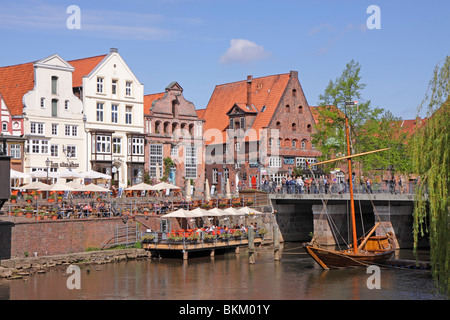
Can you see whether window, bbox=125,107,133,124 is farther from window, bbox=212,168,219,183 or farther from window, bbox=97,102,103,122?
window, bbox=212,168,219,183

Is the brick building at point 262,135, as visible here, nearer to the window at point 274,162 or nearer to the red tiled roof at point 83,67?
the window at point 274,162

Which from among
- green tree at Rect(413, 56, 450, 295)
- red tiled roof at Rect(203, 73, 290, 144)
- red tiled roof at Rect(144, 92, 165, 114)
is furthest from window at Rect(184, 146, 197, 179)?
green tree at Rect(413, 56, 450, 295)

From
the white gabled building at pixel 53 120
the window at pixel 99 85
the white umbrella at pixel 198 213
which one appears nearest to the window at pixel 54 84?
the white gabled building at pixel 53 120

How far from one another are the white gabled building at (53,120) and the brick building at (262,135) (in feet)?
63.2

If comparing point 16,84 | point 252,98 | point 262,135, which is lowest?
point 262,135

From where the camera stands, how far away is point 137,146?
6988 cm

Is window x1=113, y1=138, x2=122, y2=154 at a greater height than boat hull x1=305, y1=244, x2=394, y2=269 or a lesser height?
greater

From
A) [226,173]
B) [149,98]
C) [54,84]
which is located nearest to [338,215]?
[226,173]

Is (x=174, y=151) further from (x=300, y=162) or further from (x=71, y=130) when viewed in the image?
(x=300, y=162)

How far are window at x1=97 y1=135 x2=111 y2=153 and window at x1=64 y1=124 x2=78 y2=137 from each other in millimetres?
2372

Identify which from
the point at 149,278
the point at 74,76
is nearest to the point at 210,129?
the point at 74,76

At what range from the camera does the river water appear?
34188 mm

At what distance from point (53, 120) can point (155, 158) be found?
13.0 meters
